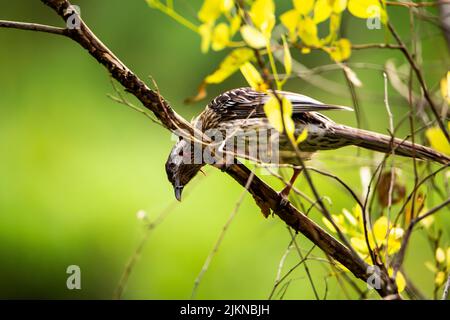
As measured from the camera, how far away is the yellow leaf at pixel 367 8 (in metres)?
1.62

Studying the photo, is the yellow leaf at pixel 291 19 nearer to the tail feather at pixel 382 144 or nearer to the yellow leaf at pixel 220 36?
the yellow leaf at pixel 220 36

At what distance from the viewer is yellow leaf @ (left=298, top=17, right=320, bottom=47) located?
62.6 inches

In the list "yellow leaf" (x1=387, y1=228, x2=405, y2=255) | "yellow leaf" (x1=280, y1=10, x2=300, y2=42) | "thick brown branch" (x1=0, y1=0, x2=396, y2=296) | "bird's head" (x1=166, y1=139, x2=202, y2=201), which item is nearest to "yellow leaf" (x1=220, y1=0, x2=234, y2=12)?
"yellow leaf" (x1=280, y1=10, x2=300, y2=42)

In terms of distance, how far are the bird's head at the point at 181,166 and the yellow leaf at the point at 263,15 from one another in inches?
59.3

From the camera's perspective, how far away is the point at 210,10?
1459 mm

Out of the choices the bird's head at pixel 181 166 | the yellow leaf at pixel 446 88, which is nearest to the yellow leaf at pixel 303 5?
the yellow leaf at pixel 446 88

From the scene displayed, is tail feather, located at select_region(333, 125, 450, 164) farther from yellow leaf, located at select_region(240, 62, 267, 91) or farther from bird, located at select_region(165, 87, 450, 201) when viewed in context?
yellow leaf, located at select_region(240, 62, 267, 91)

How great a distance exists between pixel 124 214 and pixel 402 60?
2.48m

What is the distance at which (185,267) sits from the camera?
472cm

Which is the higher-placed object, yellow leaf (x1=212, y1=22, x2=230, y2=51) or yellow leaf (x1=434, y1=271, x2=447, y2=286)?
yellow leaf (x1=212, y1=22, x2=230, y2=51)
